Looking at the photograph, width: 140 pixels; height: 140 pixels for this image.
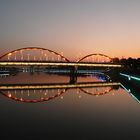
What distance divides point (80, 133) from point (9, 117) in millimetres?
8516

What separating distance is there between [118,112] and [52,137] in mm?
11179

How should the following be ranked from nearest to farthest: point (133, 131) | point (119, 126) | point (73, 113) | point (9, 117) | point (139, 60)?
point (133, 131) → point (119, 126) → point (9, 117) → point (73, 113) → point (139, 60)

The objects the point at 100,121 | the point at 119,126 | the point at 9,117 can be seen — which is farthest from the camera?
the point at 9,117

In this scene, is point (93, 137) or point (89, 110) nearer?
point (93, 137)

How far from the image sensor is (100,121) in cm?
2417

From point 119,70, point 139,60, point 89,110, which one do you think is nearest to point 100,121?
point 89,110

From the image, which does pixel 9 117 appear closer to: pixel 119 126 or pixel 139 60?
pixel 119 126

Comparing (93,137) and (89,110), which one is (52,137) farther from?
(89,110)

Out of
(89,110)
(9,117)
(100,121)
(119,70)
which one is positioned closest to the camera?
(100,121)

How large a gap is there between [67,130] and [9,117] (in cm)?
736

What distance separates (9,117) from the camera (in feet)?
87.2

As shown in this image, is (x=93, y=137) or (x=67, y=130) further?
(x=67, y=130)

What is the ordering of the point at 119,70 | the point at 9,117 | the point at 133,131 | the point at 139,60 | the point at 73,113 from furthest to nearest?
the point at 139,60 < the point at 119,70 < the point at 73,113 < the point at 9,117 < the point at 133,131

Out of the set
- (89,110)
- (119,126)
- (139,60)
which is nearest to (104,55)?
(139,60)
